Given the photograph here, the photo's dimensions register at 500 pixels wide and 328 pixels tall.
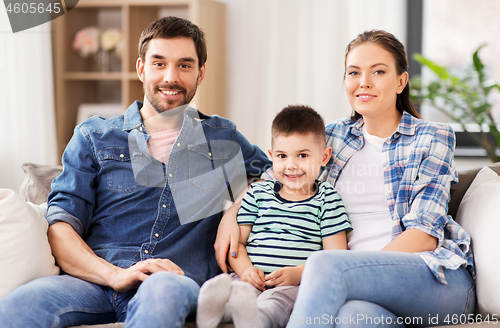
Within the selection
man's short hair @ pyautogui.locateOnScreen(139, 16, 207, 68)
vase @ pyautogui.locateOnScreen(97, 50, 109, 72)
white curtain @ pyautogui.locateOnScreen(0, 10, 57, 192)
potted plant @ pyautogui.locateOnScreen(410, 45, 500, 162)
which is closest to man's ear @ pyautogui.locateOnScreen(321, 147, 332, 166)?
man's short hair @ pyautogui.locateOnScreen(139, 16, 207, 68)

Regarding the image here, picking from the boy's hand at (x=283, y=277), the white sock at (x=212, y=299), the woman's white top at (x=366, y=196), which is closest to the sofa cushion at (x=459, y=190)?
the woman's white top at (x=366, y=196)

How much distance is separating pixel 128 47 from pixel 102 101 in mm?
548

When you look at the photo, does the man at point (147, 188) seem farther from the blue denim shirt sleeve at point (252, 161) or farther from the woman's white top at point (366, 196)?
the woman's white top at point (366, 196)

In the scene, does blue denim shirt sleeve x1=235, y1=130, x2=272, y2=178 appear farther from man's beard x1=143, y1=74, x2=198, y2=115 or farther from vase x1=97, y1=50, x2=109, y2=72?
vase x1=97, y1=50, x2=109, y2=72

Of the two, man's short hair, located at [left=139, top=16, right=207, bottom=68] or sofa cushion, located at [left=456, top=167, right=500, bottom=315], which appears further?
man's short hair, located at [left=139, top=16, right=207, bottom=68]

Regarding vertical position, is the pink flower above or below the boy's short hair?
above

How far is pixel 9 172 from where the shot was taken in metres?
2.78

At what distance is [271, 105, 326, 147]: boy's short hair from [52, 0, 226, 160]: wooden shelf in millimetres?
1468

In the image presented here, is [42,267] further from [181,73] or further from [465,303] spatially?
[465,303]

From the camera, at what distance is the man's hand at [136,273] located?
1.25 metres

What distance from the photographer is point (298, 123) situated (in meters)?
1.45

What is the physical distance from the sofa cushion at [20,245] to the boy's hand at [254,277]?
549 mm

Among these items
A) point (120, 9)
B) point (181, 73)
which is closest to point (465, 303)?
point (181, 73)

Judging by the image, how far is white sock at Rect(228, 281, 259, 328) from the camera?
1073 millimetres
